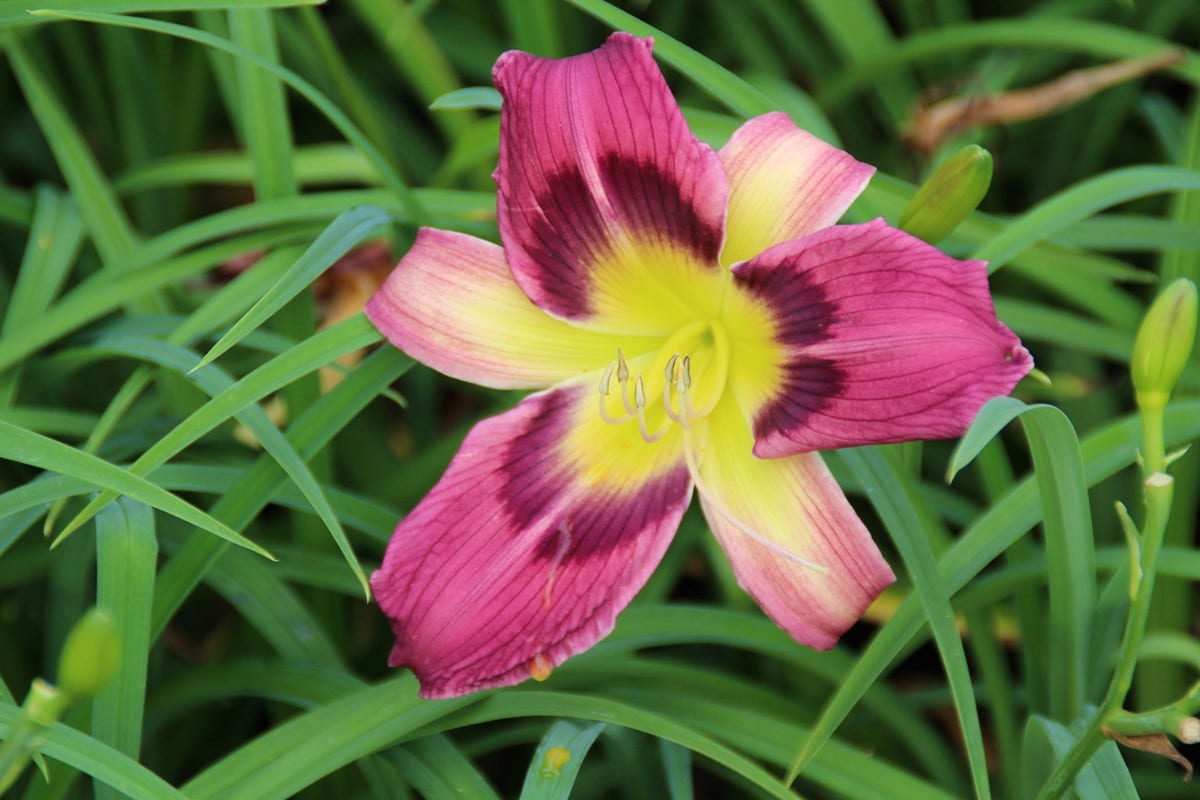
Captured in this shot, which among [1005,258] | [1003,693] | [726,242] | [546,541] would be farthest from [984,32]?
[546,541]

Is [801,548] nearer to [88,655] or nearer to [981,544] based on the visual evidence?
[981,544]

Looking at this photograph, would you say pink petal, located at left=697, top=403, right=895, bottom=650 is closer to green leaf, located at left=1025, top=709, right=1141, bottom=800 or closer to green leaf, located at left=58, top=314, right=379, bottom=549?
green leaf, located at left=1025, top=709, right=1141, bottom=800

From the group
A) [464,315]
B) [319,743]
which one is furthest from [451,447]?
[319,743]

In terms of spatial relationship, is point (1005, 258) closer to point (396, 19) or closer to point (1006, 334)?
point (1006, 334)

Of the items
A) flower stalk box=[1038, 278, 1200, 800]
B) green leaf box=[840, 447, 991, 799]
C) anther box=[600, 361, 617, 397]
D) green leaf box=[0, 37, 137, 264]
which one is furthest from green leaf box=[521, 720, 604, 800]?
green leaf box=[0, 37, 137, 264]

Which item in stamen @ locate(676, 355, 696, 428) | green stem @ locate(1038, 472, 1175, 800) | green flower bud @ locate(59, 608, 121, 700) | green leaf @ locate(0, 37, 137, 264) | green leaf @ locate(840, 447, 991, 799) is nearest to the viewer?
green flower bud @ locate(59, 608, 121, 700)
